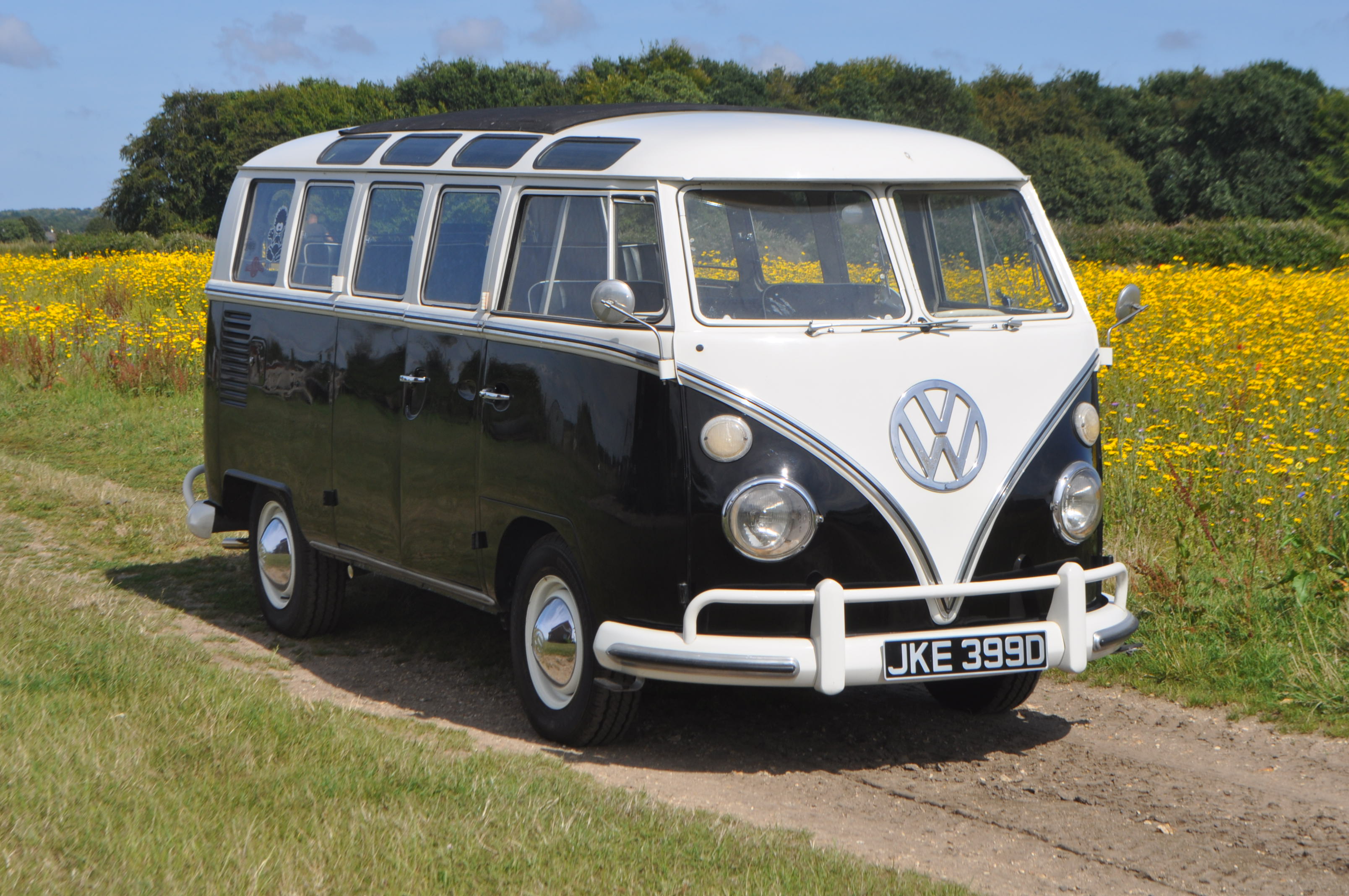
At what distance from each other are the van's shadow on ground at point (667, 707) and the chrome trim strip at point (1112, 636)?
599 millimetres

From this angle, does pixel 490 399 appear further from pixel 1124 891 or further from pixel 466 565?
pixel 1124 891

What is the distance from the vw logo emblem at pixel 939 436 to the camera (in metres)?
4.95

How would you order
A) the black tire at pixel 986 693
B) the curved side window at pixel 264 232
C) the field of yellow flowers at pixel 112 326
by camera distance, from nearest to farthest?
the black tire at pixel 986 693 < the curved side window at pixel 264 232 < the field of yellow flowers at pixel 112 326

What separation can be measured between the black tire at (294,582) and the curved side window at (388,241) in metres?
1.42

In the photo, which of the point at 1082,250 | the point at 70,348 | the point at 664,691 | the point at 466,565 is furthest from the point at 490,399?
the point at 1082,250

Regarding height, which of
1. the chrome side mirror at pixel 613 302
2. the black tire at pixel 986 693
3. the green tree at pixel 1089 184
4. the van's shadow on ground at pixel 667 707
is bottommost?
the van's shadow on ground at pixel 667 707

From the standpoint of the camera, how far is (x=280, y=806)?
4320 mm

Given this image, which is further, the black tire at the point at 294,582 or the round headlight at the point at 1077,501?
the black tire at the point at 294,582

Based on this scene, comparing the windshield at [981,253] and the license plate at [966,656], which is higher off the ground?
the windshield at [981,253]

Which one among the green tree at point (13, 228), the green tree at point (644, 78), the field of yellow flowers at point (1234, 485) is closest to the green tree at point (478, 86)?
the green tree at point (644, 78)

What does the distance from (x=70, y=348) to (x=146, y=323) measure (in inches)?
81.1

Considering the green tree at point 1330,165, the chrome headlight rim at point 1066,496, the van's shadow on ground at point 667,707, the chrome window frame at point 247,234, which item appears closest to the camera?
the chrome headlight rim at point 1066,496

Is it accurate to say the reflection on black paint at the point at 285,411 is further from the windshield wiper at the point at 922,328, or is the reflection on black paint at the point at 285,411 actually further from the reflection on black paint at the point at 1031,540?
the reflection on black paint at the point at 1031,540

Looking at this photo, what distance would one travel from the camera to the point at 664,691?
20.4ft
